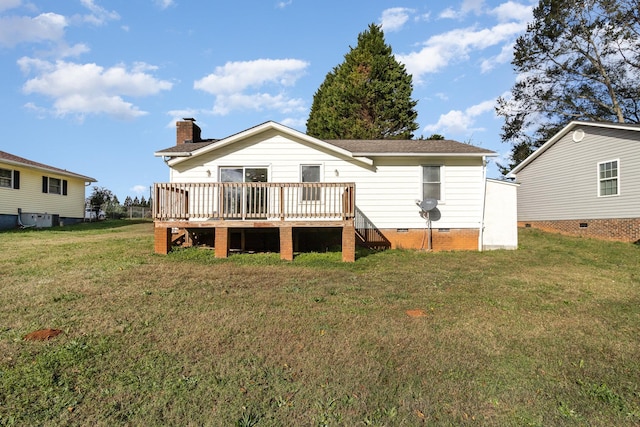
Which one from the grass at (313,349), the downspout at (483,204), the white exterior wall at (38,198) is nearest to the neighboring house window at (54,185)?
the white exterior wall at (38,198)

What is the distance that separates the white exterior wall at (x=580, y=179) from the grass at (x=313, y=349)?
314 inches

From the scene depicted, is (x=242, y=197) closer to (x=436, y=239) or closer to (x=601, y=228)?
(x=436, y=239)

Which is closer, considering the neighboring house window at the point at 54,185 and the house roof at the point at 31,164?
the house roof at the point at 31,164

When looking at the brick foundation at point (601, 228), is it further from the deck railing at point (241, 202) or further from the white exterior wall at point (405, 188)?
the deck railing at point (241, 202)

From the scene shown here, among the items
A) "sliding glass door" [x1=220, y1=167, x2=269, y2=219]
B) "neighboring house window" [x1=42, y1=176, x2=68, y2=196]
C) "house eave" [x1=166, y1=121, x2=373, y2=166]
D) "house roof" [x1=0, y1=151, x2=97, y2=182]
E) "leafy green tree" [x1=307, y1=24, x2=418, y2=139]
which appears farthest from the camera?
"leafy green tree" [x1=307, y1=24, x2=418, y2=139]

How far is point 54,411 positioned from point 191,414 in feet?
3.29

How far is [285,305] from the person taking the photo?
5.51 meters

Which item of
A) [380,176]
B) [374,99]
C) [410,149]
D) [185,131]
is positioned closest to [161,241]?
[185,131]

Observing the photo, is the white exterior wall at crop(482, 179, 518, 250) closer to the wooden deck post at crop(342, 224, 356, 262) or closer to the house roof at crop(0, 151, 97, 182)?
the wooden deck post at crop(342, 224, 356, 262)

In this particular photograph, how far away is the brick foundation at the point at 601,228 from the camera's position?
13.4 meters

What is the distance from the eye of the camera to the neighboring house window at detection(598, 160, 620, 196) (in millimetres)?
14055

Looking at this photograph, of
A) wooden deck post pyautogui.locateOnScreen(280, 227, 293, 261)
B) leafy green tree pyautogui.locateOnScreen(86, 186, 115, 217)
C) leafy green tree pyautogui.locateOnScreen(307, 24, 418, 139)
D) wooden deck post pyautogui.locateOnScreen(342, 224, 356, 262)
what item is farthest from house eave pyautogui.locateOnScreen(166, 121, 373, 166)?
leafy green tree pyautogui.locateOnScreen(86, 186, 115, 217)

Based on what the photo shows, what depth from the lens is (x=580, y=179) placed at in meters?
15.5

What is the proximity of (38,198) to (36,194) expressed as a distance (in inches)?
9.2
